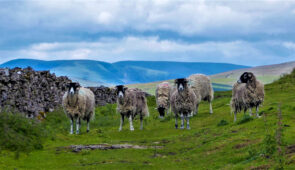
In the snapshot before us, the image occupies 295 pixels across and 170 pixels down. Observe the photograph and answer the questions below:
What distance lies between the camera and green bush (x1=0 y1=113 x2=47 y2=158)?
1586cm

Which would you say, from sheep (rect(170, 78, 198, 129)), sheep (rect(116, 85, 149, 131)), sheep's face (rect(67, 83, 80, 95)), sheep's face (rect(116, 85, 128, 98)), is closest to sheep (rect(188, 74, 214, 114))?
sheep (rect(170, 78, 198, 129))

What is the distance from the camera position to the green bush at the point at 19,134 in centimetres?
1586

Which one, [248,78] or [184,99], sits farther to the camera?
[184,99]

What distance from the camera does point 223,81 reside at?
181 m

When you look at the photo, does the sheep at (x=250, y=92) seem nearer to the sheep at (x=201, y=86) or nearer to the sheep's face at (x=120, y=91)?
the sheep's face at (x=120, y=91)

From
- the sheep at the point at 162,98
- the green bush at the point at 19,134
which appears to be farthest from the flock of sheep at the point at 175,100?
the green bush at the point at 19,134

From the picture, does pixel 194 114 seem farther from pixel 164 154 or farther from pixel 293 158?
pixel 293 158

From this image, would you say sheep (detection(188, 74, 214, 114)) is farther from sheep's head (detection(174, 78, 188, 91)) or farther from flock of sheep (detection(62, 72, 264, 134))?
sheep's head (detection(174, 78, 188, 91))

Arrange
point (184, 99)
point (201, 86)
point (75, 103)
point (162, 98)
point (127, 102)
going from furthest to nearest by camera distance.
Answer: point (201, 86) < point (162, 98) < point (127, 102) < point (75, 103) < point (184, 99)

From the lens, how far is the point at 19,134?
16781 millimetres

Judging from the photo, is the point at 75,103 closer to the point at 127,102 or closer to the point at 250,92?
the point at 127,102

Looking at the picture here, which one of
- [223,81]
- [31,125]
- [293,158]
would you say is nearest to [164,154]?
[31,125]

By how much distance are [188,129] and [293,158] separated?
14.8m

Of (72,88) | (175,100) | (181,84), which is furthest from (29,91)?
(181,84)
